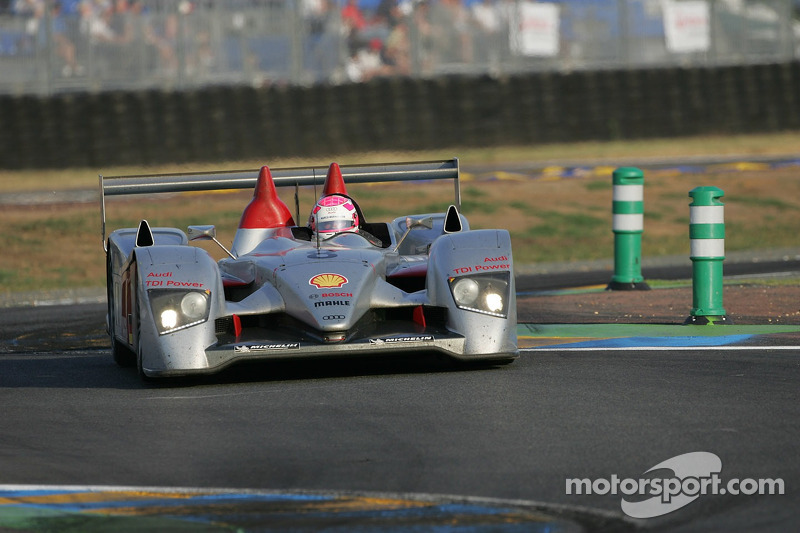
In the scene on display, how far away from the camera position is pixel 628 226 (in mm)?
12219

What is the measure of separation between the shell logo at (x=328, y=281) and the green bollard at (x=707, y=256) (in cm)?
296

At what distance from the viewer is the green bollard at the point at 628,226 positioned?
12.2m

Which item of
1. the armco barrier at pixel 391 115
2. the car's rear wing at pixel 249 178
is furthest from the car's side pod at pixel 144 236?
the armco barrier at pixel 391 115

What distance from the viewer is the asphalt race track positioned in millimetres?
4848

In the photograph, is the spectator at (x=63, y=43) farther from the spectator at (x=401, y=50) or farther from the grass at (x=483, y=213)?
the spectator at (x=401, y=50)

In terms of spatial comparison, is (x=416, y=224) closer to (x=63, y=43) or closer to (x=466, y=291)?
(x=466, y=291)

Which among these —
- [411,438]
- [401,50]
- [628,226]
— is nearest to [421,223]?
[411,438]

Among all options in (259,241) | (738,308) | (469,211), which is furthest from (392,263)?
(469,211)

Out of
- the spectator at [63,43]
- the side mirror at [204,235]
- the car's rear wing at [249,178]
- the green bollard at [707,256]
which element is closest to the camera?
the side mirror at [204,235]

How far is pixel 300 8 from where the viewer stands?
2405 centimetres

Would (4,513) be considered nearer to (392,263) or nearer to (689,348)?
(392,263)

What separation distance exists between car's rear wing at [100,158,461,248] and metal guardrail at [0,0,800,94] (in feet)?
46.2

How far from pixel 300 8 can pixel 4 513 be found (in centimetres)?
1970

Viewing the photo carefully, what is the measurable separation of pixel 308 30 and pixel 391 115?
2059 mm
